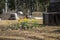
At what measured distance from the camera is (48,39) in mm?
7395

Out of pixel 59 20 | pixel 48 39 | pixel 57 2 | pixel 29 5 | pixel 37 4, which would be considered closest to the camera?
pixel 48 39

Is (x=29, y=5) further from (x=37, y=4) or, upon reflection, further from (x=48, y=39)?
(x=48, y=39)

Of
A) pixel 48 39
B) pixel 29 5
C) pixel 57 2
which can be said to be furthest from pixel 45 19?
pixel 29 5

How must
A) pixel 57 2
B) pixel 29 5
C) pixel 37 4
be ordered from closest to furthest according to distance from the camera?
pixel 57 2, pixel 37 4, pixel 29 5

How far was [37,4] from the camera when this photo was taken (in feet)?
139

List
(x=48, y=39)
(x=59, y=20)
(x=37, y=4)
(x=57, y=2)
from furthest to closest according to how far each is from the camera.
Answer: (x=37, y=4) → (x=57, y=2) → (x=59, y=20) → (x=48, y=39)

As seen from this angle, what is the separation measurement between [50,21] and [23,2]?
3194 cm

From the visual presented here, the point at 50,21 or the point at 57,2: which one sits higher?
the point at 57,2

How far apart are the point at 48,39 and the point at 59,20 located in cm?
537

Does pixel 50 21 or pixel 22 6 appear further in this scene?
pixel 22 6

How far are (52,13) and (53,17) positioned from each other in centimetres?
24

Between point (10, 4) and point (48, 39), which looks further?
point (10, 4)

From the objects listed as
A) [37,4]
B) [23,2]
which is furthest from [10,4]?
[37,4]

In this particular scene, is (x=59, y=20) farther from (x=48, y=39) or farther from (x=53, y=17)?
(x=48, y=39)
